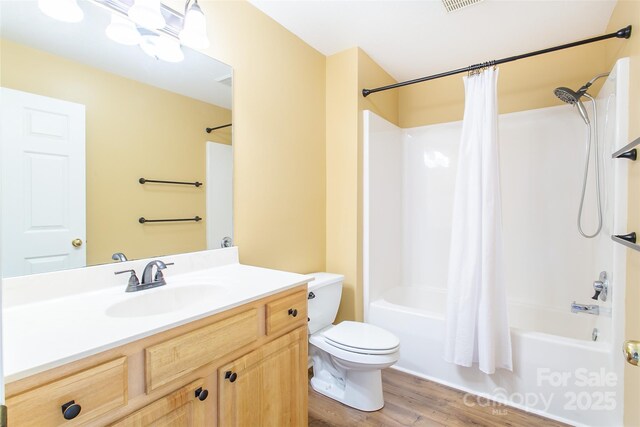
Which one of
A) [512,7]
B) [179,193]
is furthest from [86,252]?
[512,7]

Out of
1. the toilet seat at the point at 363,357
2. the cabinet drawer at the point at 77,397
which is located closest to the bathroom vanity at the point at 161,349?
the cabinet drawer at the point at 77,397

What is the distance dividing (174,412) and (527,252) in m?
2.62

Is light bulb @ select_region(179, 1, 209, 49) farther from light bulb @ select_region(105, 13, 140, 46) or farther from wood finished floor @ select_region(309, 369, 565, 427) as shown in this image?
wood finished floor @ select_region(309, 369, 565, 427)

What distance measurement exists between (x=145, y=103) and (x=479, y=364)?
2.31 metres

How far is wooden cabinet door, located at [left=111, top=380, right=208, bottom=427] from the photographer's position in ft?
2.76

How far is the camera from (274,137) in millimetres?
1984

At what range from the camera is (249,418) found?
114cm

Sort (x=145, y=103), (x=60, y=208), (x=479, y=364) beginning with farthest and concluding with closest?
(x=479, y=364) < (x=145, y=103) < (x=60, y=208)

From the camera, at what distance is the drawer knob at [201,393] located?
98 cm

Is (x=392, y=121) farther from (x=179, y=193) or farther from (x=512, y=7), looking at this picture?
(x=179, y=193)

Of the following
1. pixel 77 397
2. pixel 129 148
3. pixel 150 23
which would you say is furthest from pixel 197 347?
pixel 150 23

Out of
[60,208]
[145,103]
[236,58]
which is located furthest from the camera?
[236,58]

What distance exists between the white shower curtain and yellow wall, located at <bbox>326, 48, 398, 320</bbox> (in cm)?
68

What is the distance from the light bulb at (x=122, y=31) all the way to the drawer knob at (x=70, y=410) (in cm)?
132
